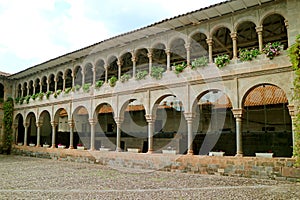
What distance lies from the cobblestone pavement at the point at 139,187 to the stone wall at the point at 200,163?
39 cm

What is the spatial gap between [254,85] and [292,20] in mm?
2689

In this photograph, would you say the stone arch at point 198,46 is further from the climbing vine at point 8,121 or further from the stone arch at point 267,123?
the climbing vine at point 8,121

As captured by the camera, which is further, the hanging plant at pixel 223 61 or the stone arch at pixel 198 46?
the stone arch at pixel 198 46

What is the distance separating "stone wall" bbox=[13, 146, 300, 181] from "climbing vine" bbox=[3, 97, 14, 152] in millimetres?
7838

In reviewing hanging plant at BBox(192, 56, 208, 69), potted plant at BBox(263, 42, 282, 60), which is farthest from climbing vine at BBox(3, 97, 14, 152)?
potted plant at BBox(263, 42, 282, 60)

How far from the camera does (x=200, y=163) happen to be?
1185 cm

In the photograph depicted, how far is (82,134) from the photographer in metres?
23.5

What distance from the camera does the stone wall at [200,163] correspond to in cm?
997

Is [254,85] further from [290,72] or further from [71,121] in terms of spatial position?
[71,121]

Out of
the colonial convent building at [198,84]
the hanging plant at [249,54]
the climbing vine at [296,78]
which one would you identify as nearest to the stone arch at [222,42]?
the colonial convent building at [198,84]

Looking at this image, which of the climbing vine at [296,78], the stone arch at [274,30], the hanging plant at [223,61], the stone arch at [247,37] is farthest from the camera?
the stone arch at [247,37]

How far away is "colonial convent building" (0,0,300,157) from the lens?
440 inches

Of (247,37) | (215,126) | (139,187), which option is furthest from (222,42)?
(139,187)

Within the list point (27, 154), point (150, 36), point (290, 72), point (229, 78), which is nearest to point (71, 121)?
point (27, 154)
